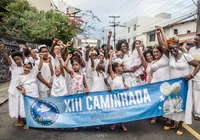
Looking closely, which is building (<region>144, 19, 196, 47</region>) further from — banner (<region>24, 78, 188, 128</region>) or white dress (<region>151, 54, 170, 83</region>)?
banner (<region>24, 78, 188, 128</region>)

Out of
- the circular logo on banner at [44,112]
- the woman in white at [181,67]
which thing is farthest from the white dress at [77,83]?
the woman in white at [181,67]

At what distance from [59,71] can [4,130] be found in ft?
5.23

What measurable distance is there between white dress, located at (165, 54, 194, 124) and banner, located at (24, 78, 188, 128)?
0.09 m

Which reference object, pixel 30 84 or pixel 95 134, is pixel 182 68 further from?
pixel 30 84

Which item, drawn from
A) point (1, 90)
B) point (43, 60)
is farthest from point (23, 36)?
point (43, 60)

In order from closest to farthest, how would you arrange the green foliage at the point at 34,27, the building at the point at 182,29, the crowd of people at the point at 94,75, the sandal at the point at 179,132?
the sandal at the point at 179,132
the crowd of people at the point at 94,75
the green foliage at the point at 34,27
the building at the point at 182,29

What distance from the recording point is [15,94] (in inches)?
209

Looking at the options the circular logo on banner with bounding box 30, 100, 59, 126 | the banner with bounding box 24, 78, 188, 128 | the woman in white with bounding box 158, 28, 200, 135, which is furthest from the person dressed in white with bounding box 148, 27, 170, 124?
the circular logo on banner with bounding box 30, 100, 59, 126

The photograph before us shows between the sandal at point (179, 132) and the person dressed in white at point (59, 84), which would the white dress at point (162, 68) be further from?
the person dressed in white at point (59, 84)

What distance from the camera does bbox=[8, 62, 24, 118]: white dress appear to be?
5250 millimetres

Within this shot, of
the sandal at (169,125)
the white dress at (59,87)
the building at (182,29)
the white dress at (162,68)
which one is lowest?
the sandal at (169,125)

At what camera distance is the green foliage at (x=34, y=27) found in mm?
16812

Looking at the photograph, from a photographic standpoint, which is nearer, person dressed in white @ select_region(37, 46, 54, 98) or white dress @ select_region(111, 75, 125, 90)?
white dress @ select_region(111, 75, 125, 90)

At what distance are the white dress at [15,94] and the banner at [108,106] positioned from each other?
0.32 m
